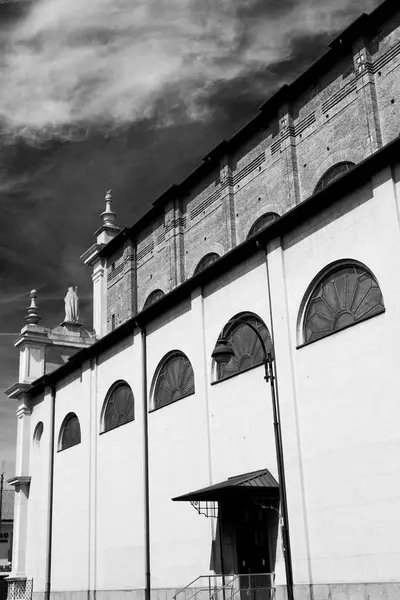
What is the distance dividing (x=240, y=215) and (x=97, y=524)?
40.0 feet

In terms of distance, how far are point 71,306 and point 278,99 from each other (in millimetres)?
17653

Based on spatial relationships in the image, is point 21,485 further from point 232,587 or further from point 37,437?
point 232,587

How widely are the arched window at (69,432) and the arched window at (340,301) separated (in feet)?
46.8

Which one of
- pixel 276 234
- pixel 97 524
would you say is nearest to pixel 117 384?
pixel 97 524

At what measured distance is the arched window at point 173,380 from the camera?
845 inches

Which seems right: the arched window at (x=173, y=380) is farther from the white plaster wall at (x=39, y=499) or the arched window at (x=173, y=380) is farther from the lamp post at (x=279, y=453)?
the white plaster wall at (x=39, y=499)

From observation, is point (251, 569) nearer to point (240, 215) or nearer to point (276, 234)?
point (276, 234)

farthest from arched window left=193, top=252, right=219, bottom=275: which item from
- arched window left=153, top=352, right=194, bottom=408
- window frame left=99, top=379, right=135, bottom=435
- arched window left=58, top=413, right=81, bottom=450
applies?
arched window left=58, top=413, right=81, bottom=450

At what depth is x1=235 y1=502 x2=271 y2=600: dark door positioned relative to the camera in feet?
56.4

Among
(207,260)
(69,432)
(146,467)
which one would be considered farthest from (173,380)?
(69,432)

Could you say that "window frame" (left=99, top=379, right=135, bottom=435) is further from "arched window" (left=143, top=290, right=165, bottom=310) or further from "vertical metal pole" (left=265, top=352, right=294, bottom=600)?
"vertical metal pole" (left=265, top=352, right=294, bottom=600)

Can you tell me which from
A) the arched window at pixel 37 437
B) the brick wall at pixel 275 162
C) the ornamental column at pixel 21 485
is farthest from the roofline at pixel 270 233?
the ornamental column at pixel 21 485

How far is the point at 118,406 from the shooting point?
25.6m

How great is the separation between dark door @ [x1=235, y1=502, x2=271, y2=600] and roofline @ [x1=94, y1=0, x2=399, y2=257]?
1367 centimetres
